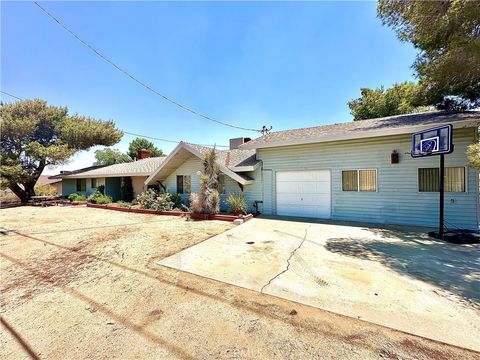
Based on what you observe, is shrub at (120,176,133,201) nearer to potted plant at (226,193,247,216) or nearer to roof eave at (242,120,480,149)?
potted plant at (226,193,247,216)

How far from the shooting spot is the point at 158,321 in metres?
2.83

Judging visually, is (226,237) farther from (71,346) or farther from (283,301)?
(71,346)

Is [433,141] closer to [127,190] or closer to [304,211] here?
[304,211]

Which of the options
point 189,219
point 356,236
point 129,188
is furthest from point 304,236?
point 129,188

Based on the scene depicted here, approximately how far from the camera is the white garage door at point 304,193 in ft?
31.1

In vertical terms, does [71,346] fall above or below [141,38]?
below

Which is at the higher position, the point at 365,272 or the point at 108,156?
the point at 108,156

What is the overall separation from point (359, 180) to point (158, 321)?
8.71m

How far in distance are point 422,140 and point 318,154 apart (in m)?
3.59

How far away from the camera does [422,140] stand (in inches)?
266

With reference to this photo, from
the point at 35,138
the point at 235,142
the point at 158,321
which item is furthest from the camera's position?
the point at 35,138

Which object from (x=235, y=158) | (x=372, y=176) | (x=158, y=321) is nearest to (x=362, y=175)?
(x=372, y=176)

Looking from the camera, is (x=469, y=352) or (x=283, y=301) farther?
(x=283, y=301)

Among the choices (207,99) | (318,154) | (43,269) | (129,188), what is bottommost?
(43,269)
